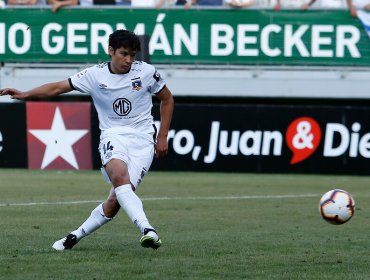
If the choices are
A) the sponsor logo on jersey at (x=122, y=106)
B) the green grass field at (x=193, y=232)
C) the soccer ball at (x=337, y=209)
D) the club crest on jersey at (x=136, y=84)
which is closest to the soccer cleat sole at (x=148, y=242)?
the green grass field at (x=193, y=232)

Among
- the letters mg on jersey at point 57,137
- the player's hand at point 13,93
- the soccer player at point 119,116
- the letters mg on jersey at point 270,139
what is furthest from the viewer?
the letters mg on jersey at point 270,139

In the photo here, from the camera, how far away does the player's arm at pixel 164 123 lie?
384 inches

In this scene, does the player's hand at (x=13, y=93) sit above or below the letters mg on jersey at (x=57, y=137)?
above

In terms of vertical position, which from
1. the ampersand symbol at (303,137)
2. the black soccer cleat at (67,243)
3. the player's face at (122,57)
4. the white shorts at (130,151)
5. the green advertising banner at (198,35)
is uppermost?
the green advertising banner at (198,35)

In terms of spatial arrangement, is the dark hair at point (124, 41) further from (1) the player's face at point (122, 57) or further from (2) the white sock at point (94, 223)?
(2) the white sock at point (94, 223)

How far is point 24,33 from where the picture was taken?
80.5ft

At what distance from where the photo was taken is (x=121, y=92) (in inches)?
376

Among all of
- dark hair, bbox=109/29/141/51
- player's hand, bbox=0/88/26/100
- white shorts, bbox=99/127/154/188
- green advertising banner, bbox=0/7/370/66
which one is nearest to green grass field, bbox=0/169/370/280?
white shorts, bbox=99/127/154/188

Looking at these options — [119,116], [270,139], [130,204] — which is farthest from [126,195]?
[270,139]

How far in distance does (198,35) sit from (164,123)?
15052 millimetres

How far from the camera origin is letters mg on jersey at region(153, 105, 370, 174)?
868 inches

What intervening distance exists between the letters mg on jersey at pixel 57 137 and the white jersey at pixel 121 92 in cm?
1230

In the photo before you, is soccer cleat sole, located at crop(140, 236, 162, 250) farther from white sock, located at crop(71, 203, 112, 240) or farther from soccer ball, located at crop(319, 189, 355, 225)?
soccer ball, located at crop(319, 189, 355, 225)

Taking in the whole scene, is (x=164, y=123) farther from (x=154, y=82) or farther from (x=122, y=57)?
(x=122, y=57)
